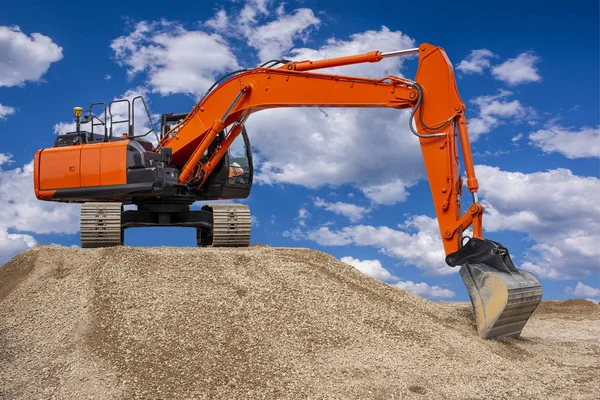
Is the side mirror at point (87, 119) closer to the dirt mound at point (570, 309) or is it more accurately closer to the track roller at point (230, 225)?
the track roller at point (230, 225)

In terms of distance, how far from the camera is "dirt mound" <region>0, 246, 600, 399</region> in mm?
6102

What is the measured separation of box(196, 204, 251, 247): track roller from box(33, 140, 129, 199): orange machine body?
1.83 meters

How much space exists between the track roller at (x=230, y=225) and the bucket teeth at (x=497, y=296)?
474cm

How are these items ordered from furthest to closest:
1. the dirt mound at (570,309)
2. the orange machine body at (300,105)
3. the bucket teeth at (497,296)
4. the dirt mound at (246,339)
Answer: the dirt mound at (570,309)
the orange machine body at (300,105)
the bucket teeth at (497,296)
the dirt mound at (246,339)

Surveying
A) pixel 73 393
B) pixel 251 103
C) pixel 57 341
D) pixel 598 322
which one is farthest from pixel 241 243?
pixel 598 322

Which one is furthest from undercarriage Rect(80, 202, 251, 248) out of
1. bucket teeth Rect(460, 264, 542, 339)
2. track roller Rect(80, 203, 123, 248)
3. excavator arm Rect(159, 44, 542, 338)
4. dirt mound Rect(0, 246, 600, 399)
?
bucket teeth Rect(460, 264, 542, 339)

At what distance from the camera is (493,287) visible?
765cm

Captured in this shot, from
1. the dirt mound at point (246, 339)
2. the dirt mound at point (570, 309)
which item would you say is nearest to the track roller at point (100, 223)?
the dirt mound at point (246, 339)

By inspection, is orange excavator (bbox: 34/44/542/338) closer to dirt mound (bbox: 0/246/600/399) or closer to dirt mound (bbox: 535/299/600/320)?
dirt mound (bbox: 0/246/600/399)

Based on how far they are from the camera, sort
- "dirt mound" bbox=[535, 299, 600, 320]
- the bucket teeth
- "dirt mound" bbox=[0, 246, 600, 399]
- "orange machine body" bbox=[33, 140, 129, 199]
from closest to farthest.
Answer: "dirt mound" bbox=[0, 246, 600, 399] → the bucket teeth → "orange machine body" bbox=[33, 140, 129, 199] → "dirt mound" bbox=[535, 299, 600, 320]

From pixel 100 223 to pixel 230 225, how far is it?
7.77 feet

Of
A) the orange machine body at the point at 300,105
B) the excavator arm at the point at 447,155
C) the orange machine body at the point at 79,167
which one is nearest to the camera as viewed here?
the excavator arm at the point at 447,155

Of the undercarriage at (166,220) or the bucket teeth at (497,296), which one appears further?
the undercarriage at (166,220)

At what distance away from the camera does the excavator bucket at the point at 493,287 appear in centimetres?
765
